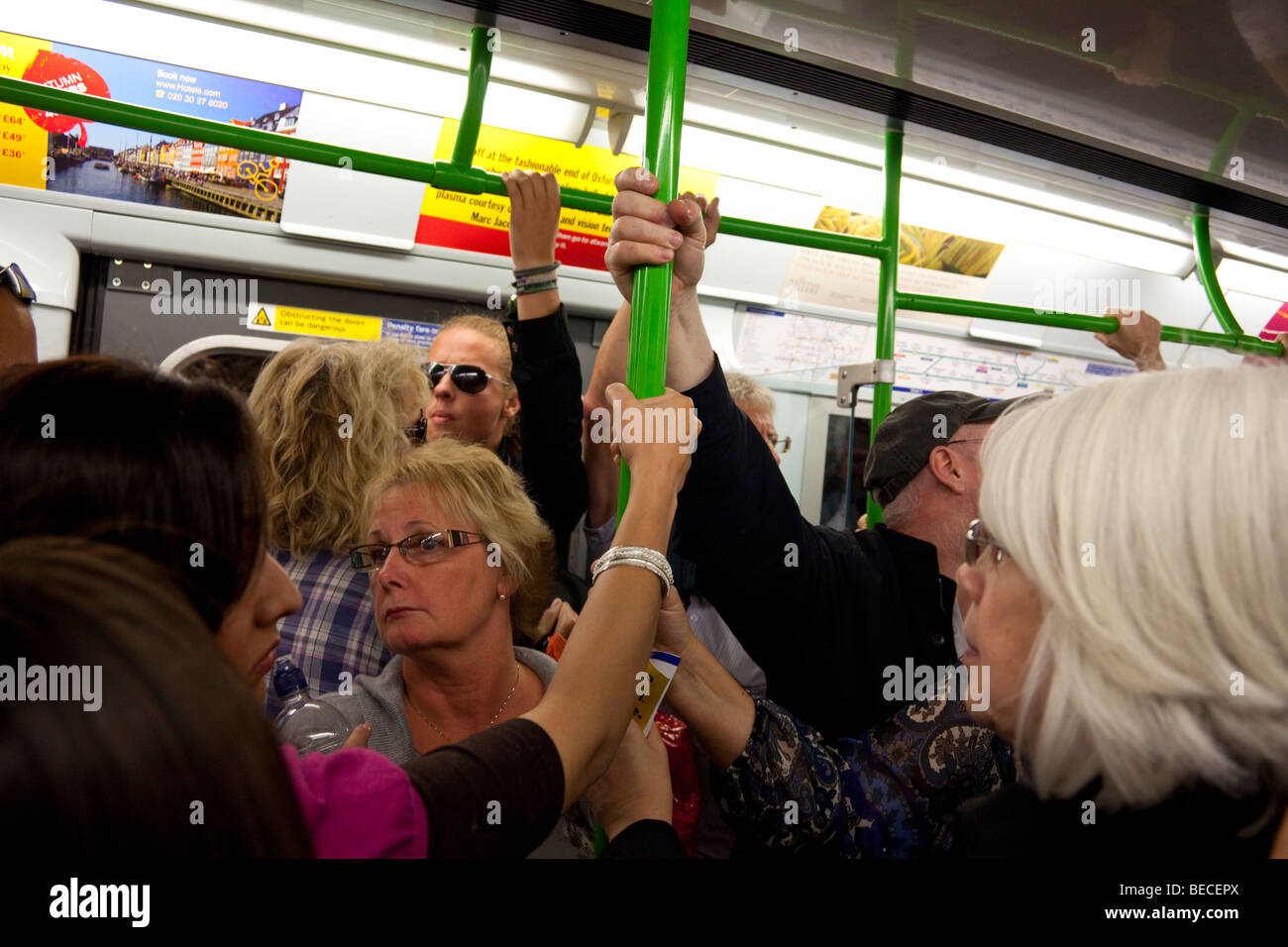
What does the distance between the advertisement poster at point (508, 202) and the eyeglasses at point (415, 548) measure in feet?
5.06

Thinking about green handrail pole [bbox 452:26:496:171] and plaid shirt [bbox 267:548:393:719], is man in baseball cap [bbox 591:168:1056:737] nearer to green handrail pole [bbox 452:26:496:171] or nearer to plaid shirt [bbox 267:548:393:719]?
green handrail pole [bbox 452:26:496:171]

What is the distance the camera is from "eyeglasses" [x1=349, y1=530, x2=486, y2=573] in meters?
1.85

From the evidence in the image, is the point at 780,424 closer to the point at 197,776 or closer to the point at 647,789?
the point at 647,789

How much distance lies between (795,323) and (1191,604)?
9.98ft

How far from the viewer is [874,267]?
3969 mm

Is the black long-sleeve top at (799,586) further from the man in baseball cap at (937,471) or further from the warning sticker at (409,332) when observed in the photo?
the warning sticker at (409,332)

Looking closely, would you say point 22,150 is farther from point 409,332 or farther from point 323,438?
point 323,438

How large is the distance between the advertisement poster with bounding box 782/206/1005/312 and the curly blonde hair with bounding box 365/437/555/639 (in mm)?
2106

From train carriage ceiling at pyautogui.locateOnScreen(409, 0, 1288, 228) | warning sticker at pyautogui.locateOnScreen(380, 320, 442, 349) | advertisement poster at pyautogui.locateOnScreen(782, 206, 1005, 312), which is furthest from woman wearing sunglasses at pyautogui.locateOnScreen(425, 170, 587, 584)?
advertisement poster at pyautogui.locateOnScreen(782, 206, 1005, 312)

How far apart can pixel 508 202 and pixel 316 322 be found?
2.50ft

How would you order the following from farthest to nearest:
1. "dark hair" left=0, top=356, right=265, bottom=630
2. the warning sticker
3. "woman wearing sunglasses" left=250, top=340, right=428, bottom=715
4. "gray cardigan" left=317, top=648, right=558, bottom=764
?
the warning sticker, "woman wearing sunglasses" left=250, top=340, right=428, bottom=715, "gray cardigan" left=317, top=648, right=558, bottom=764, "dark hair" left=0, top=356, right=265, bottom=630

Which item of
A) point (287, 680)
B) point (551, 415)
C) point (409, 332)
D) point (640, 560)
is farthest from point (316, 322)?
point (640, 560)

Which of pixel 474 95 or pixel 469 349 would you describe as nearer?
pixel 474 95
